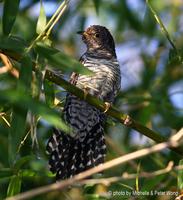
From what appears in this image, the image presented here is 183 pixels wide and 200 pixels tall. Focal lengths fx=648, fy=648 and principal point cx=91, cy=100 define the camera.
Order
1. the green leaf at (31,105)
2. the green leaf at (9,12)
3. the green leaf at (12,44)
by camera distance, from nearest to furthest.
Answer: the green leaf at (31,105), the green leaf at (12,44), the green leaf at (9,12)

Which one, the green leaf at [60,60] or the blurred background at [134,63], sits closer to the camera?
the green leaf at [60,60]

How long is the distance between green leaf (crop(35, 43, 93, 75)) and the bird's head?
208cm

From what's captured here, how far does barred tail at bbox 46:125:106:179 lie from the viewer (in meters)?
3.57

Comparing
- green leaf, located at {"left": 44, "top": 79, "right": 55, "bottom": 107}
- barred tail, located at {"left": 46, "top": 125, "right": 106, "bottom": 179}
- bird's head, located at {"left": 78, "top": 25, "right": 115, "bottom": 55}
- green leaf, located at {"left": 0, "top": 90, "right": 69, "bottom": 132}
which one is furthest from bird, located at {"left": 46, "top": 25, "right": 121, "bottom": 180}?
green leaf, located at {"left": 0, "top": 90, "right": 69, "bottom": 132}

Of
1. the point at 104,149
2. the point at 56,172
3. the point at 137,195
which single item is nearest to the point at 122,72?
the point at 104,149

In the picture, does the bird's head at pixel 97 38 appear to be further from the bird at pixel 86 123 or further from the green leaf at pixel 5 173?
the green leaf at pixel 5 173

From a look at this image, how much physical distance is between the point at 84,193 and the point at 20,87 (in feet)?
3.29

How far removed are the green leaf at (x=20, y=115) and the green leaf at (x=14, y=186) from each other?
43 centimetres

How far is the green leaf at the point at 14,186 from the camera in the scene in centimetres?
291

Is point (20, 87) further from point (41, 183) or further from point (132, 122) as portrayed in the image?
point (41, 183)

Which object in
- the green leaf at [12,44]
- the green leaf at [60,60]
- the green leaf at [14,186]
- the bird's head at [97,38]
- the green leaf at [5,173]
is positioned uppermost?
the green leaf at [12,44]

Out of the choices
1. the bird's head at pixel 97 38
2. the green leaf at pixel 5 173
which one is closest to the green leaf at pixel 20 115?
the green leaf at pixel 5 173

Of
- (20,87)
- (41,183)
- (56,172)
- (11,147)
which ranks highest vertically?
(20,87)

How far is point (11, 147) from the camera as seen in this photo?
2.41m
